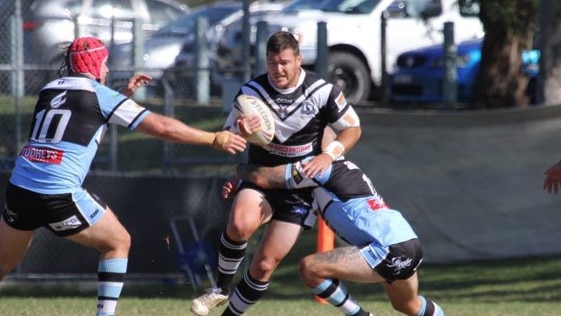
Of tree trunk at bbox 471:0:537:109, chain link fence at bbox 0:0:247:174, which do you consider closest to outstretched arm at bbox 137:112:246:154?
chain link fence at bbox 0:0:247:174

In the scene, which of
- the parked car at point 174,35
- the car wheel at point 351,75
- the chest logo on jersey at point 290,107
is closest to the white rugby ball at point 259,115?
the chest logo on jersey at point 290,107

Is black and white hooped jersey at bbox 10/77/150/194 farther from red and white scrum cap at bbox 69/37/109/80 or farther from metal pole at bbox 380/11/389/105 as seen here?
metal pole at bbox 380/11/389/105

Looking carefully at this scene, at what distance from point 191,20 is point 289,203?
496 inches

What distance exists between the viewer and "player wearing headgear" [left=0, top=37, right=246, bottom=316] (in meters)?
7.36

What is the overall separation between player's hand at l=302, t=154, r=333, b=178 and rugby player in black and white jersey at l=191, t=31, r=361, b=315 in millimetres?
102

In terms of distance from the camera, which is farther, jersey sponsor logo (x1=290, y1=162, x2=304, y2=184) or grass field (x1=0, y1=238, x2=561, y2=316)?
grass field (x1=0, y1=238, x2=561, y2=316)

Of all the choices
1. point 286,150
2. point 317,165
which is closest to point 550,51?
point 286,150

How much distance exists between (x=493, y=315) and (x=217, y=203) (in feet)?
12.4

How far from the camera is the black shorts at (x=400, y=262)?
7.38 m

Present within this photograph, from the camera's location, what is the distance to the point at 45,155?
24.4 feet

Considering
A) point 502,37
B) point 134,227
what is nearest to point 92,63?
point 134,227

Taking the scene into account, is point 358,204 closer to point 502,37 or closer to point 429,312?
point 429,312

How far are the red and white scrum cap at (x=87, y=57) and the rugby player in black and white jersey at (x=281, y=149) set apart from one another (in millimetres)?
1053

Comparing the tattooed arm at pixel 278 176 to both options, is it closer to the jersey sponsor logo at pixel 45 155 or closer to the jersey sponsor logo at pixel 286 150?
the jersey sponsor logo at pixel 286 150
